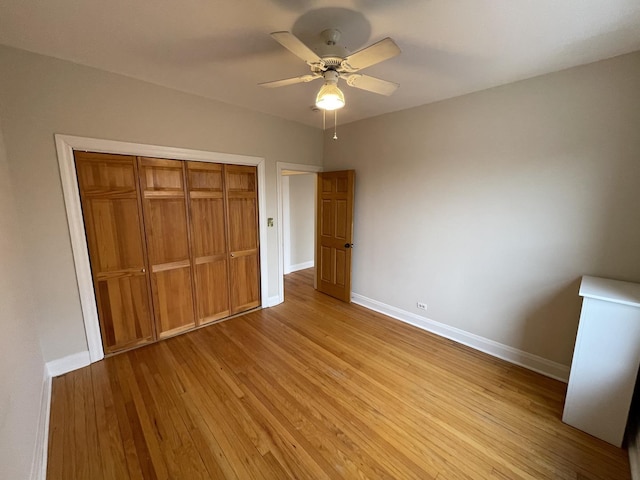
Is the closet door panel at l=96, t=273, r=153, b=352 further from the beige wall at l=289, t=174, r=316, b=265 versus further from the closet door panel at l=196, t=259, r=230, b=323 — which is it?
the beige wall at l=289, t=174, r=316, b=265

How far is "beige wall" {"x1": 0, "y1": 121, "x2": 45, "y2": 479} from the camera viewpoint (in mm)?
1163

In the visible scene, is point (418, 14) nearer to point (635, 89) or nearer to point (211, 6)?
point (211, 6)

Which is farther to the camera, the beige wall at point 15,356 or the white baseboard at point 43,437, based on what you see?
the white baseboard at point 43,437

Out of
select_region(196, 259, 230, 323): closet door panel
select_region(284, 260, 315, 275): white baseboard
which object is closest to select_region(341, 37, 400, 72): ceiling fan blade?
select_region(196, 259, 230, 323): closet door panel

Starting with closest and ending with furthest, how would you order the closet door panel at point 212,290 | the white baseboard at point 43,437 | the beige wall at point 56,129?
the white baseboard at point 43,437 → the beige wall at point 56,129 → the closet door panel at point 212,290

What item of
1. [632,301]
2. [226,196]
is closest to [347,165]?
[226,196]

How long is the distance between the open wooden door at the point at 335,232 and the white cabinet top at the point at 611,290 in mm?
2482

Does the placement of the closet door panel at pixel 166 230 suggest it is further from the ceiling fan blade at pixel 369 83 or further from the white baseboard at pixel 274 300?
the ceiling fan blade at pixel 369 83

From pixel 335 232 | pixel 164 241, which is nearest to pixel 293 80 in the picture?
pixel 164 241

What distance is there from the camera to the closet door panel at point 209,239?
9.59ft

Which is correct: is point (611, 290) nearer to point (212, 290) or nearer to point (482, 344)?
point (482, 344)

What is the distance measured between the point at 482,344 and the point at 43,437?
12.3ft

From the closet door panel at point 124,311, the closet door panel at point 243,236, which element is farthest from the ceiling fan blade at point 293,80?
the closet door panel at point 124,311

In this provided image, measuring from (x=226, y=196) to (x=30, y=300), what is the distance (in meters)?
1.93
